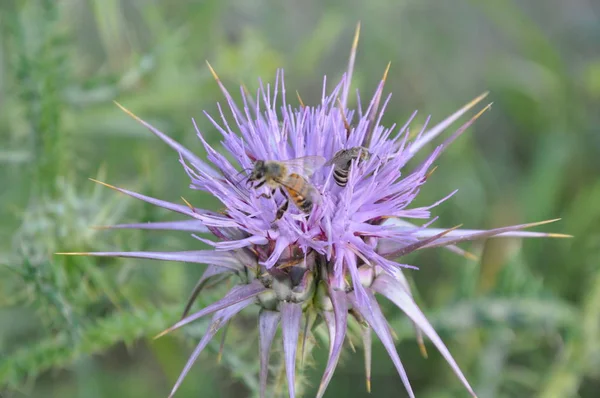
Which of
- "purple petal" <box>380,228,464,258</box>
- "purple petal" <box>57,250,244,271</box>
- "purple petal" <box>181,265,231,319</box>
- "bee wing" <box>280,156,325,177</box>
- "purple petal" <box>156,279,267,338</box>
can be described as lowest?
"purple petal" <box>156,279,267,338</box>

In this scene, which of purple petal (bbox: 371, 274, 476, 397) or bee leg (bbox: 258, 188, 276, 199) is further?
bee leg (bbox: 258, 188, 276, 199)

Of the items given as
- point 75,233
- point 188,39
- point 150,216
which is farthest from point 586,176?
point 75,233

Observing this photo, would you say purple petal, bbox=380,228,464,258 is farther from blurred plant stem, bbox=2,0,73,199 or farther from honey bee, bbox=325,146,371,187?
blurred plant stem, bbox=2,0,73,199

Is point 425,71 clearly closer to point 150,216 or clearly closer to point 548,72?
point 548,72

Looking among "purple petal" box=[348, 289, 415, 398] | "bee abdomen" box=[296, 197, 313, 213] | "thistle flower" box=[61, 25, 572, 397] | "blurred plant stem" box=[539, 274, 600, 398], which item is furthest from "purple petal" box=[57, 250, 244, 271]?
"blurred plant stem" box=[539, 274, 600, 398]

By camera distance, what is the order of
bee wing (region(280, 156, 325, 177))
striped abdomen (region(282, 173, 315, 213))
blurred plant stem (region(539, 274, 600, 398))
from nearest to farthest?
Answer: striped abdomen (region(282, 173, 315, 213)) → bee wing (region(280, 156, 325, 177)) → blurred plant stem (region(539, 274, 600, 398))

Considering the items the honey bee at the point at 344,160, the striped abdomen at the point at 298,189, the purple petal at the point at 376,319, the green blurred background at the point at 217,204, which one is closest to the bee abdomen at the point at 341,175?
the honey bee at the point at 344,160

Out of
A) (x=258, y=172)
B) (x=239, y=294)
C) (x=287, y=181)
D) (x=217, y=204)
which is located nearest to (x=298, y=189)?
(x=287, y=181)
